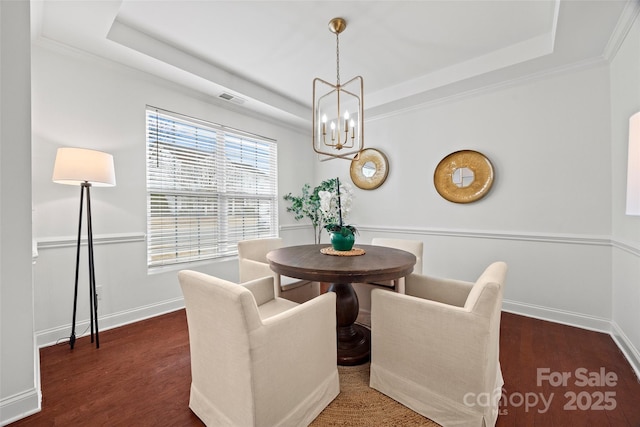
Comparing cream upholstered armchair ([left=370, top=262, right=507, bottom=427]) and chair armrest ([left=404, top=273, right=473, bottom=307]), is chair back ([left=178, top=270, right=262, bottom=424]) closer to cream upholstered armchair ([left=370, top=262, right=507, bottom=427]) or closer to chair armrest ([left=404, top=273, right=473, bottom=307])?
cream upholstered armchair ([left=370, top=262, right=507, bottom=427])

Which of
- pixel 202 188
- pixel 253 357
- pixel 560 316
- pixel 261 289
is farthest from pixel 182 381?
pixel 560 316

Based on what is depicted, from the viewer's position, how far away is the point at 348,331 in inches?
84.1

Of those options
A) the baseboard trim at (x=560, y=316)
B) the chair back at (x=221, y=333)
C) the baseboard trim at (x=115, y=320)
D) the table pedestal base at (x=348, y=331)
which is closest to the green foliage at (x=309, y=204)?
the baseboard trim at (x=115, y=320)

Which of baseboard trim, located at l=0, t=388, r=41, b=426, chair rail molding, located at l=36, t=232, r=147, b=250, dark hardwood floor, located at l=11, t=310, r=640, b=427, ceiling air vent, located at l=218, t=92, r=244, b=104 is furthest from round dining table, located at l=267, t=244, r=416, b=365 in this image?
ceiling air vent, located at l=218, t=92, r=244, b=104

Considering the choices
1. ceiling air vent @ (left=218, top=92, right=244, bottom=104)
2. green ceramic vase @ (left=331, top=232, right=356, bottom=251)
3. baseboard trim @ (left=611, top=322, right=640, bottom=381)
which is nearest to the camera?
baseboard trim @ (left=611, top=322, right=640, bottom=381)

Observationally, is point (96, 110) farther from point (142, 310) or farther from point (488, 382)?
point (488, 382)

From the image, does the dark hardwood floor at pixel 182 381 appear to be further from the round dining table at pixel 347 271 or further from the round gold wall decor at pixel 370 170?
the round gold wall decor at pixel 370 170

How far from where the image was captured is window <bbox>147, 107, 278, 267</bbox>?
2912mm

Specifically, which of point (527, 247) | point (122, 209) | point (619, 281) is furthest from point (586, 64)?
point (122, 209)

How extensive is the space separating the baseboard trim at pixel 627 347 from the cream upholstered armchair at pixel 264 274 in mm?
2363

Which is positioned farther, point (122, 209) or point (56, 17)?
point (122, 209)

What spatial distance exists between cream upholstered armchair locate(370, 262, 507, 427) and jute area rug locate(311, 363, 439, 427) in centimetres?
4

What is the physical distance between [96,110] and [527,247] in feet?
14.9

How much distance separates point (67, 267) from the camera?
7.62 ft
